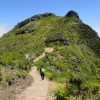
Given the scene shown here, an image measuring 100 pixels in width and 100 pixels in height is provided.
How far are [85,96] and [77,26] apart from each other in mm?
81137

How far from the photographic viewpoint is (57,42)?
77.7 meters

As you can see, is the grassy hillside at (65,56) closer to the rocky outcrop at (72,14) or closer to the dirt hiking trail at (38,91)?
the rocky outcrop at (72,14)

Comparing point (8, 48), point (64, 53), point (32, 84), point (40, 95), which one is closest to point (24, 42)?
point (8, 48)

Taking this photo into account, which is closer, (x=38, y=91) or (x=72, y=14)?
(x=38, y=91)

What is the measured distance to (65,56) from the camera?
6397cm

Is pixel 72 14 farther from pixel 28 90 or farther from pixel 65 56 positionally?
pixel 28 90

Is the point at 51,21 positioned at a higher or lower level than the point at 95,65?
higher

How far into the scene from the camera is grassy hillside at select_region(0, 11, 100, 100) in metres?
21.7

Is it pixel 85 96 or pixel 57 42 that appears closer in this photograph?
pixel 85 96

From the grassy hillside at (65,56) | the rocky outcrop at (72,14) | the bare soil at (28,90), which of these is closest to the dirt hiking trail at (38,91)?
the bare soil at (28,90)

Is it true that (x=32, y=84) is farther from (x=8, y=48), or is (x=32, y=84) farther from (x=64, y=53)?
(x=8, y=48)

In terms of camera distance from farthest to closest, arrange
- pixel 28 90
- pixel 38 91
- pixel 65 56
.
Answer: pixel 65 56 < pixel 28 90 < pixel 38 91

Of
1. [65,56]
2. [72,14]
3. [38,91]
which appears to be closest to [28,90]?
[38,91]

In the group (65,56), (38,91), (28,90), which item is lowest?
(38,91)
